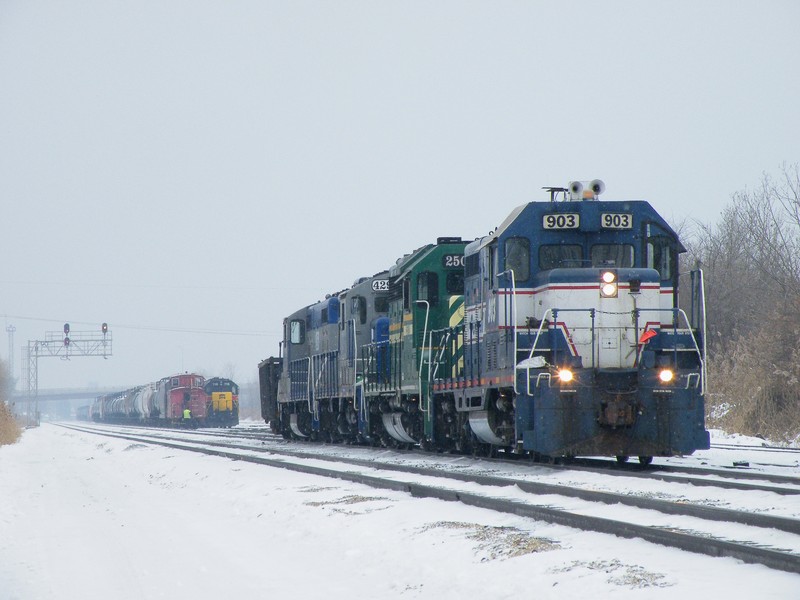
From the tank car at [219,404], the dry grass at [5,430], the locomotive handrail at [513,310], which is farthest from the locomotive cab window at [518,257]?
the tank car at [219,404]

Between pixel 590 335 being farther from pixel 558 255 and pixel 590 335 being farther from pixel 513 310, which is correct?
pixel 558 255

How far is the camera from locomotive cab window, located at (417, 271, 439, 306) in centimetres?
1950

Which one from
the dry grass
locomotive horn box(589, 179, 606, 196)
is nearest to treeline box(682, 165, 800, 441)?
locomotive horn box(589, 179, 606, 196)

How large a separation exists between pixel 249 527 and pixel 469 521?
246cm

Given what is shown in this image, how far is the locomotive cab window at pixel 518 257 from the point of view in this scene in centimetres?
1504

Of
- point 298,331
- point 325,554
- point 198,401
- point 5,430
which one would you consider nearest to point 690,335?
point 325,554

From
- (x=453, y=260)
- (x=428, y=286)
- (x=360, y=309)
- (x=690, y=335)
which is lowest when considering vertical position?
(x=690, y=335)

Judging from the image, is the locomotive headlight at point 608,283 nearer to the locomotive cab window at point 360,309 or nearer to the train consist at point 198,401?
the locomotive cab window at point 360,309

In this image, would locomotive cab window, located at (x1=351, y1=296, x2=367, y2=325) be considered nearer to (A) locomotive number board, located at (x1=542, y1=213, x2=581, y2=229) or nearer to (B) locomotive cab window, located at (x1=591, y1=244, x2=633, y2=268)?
(A) locomotive number board, located at (x1=542, y1=213, x2=581, y2=229)

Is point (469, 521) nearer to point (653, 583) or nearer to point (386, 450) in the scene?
point (653, 583)

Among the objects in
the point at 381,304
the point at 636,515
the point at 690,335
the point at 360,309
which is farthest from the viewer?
the point at 360,309

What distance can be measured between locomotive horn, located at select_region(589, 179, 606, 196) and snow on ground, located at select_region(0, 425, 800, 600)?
5.35 m

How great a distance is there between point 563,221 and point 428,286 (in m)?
5.01

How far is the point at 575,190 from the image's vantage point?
15469 mm
